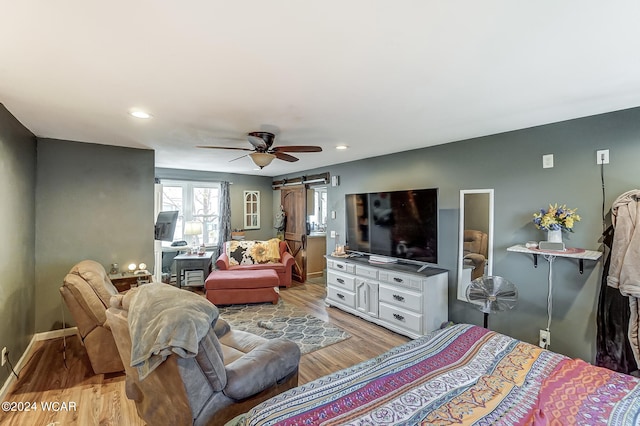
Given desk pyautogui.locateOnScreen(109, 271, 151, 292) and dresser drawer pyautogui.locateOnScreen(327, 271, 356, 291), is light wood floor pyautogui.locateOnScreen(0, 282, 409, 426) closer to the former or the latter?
dresser drawer pyautogui.locateOnScreen(327, 271, 356, 291)

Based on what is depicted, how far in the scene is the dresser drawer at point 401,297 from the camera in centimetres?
338

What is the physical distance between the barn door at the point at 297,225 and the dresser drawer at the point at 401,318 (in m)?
2.79

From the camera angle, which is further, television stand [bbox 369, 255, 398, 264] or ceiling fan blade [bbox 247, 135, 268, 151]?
television stand [bbox 369, 255, 398, 264]

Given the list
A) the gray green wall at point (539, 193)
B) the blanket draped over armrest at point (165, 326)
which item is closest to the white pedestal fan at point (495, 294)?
the gray green wall at point (539, 193)

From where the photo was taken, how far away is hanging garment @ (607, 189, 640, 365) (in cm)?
214

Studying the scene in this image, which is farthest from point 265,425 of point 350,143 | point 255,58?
point 350,143

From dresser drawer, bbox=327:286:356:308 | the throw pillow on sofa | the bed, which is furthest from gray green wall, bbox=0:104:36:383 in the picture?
dresser drawer, bbox=327:286:356:308

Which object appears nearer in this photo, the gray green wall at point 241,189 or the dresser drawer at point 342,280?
the dresser drawer at point 342,280

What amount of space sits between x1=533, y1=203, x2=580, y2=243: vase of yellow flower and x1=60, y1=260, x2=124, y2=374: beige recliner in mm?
3978

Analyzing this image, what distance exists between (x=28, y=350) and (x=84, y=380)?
1089 mm

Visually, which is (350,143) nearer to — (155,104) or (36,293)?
(155,104)

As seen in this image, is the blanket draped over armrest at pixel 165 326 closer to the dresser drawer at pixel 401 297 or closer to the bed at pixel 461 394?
the bed at pixel 461 394

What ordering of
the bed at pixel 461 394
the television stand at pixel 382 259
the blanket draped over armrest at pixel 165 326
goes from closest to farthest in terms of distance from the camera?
the bed at pixel 461 394 → the blanket draped over armrest at pixel 165 326 → the television stand at pixel 382 259

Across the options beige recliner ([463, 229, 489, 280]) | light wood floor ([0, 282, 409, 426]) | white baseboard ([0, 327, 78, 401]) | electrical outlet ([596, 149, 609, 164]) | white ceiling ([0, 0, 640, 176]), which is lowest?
light wood floor ([0, 282, 409, 426])
